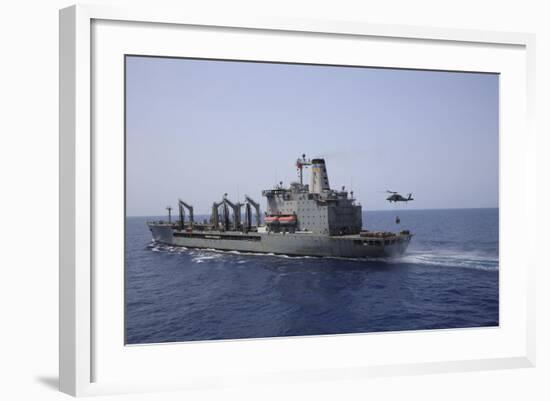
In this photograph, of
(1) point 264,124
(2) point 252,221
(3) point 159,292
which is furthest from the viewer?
(2) point 252,221

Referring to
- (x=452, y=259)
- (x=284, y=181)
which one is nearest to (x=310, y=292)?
(x=284, y=181)

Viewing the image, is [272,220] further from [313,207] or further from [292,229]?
[313,207]

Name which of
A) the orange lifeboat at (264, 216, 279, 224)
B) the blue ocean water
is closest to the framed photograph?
the blue ocean water

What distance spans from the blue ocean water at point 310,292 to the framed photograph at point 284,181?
3 centimetres

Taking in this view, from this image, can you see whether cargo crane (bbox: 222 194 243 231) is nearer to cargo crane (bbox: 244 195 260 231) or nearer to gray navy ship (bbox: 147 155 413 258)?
gray navy ship (bbox: 147 155 413 258)

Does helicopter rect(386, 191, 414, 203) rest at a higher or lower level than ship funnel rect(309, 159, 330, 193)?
lower

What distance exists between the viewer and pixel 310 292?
646 cm

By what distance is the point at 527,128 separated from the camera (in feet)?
19.2

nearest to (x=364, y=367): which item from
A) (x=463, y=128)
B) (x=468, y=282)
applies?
(x=468, y=282)

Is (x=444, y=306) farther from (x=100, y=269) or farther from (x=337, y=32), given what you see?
(x=100, y=269)

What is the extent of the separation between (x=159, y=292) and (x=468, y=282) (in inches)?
166

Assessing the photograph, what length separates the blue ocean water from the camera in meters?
5.43

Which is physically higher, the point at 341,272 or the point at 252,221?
the point at 252,221

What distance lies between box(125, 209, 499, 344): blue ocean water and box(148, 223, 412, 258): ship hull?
29 centimetres
